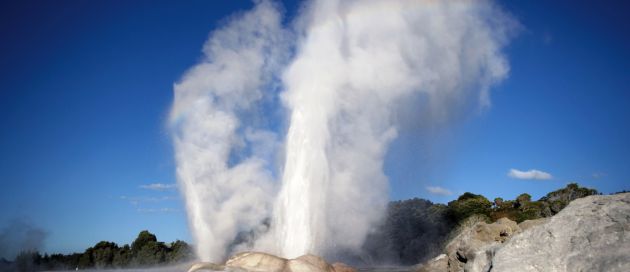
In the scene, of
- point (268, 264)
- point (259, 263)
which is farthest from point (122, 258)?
point (268, 264)

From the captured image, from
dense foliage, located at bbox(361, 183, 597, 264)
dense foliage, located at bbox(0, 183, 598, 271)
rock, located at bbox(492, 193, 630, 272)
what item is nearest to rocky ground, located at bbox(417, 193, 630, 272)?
rock, located at bbox(492, 193, 630, 272)

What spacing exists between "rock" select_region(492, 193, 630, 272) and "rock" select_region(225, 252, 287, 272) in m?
11.1

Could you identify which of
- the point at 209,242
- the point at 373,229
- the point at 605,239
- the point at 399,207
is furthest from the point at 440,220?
the point at 605,239

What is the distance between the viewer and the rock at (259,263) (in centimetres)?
1942

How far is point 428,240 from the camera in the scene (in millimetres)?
73562

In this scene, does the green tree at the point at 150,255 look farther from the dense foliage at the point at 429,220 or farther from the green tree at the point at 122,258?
the dense foliage at the point at 429,220

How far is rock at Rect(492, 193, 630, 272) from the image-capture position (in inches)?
321

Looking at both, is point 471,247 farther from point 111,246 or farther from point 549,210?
point 111,246

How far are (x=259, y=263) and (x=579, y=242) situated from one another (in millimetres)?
13674

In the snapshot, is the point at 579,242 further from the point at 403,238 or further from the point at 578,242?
the point at 403,238

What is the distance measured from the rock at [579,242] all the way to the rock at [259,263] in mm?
11142

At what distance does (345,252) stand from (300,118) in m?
14.7

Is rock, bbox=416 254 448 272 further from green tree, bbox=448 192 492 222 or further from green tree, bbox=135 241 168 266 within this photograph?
green tree, bbox=135 241 168 266

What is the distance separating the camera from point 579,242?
9.10 metres
